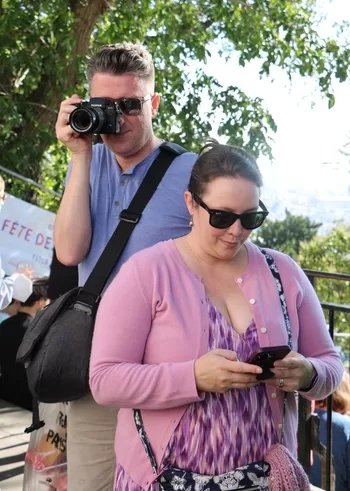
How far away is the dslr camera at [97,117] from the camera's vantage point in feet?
7.10

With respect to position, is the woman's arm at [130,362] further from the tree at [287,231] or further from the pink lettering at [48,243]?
the tree at [287,231]

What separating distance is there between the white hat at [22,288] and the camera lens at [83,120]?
10.7 ft

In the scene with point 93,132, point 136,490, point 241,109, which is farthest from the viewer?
point 241,109

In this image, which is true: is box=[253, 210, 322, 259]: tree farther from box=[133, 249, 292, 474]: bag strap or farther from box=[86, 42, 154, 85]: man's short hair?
box=[133, 249, 292, 474]: bag strap

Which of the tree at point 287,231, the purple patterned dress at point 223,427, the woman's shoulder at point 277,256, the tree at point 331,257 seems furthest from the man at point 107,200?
the tree at point 287,231

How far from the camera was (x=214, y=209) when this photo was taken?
6.06 ft

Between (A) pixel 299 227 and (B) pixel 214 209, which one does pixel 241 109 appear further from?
(A) pixel 299 227

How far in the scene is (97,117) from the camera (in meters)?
2.15

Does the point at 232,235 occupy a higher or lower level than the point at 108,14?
lower

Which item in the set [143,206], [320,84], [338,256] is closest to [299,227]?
[338,256]

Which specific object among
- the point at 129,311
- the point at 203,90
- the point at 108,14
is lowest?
the point at 129,311

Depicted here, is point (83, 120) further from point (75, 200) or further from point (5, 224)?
point (5, 224)

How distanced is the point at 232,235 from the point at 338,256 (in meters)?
28.1

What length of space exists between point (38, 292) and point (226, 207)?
4314 mm
